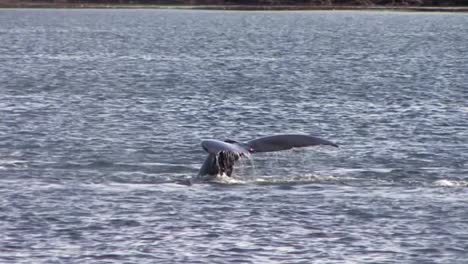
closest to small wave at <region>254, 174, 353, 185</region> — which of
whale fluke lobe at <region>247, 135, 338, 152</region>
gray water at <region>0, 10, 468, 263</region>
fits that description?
gray water at <region>0, 10, 468, 263</region>

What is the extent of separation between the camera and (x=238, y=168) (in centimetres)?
2911

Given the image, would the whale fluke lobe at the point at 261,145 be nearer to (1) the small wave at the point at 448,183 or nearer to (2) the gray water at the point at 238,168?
(2) the gray water at the point at 238,168

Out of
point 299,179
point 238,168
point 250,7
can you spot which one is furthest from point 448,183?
point 250,7

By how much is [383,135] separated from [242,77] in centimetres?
2649

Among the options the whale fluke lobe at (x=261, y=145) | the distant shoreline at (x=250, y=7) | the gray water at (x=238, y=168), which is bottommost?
the distant shoreline at (x=250, y=7)

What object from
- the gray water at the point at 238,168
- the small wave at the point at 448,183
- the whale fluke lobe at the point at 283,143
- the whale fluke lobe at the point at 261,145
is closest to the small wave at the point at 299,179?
the gray water at the point at 238,168

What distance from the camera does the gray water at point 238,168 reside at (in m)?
22.2

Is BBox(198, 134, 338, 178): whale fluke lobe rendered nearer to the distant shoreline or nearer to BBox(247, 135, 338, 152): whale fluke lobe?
BBox(247, 135, 338, 152): whale fluke lobe

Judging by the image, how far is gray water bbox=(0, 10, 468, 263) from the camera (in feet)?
72.8

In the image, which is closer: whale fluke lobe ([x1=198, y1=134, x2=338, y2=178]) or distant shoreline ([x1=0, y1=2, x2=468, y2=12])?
whale fluke lobe ([x1=198, y1=134, x2=338, y2=178])

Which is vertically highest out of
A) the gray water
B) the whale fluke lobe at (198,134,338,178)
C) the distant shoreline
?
the whale fluke lobe at (198,134,338,178)

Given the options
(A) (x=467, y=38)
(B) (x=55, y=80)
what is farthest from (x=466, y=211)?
(A) (x=467, y=38)

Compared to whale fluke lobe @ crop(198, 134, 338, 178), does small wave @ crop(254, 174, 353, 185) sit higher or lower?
lower

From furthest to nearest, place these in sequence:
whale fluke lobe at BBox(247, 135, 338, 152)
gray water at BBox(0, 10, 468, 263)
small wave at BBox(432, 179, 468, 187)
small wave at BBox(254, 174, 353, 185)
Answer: small wave at BBox(254, 174, 353, 185), small wave at BBox(432, 179, 468, 187), whale fluke lobe at BBox(247, 135, 338, 152), gray water at BBox(0, 10, 468, 263)
